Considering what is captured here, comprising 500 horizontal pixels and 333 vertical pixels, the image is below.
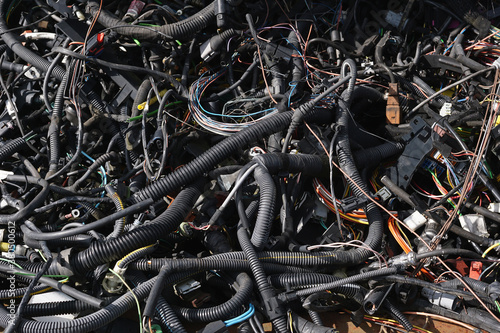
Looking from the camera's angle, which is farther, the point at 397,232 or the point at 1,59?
the point at 1,59

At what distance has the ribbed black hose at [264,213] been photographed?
237 centimetres

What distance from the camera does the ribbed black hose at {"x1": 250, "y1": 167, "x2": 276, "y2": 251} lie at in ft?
7.77

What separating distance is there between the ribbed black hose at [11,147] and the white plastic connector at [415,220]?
2.51 meters

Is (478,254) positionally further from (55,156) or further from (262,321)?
(55,156)

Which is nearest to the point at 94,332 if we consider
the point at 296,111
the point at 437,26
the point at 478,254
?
the point at 296,111

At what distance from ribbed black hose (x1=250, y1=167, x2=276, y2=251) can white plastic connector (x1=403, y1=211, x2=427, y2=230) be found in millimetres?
879

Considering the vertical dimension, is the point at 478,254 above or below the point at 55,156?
below

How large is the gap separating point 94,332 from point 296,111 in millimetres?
1633

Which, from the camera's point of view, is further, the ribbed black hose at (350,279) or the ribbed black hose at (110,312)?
the ribbed black hose at (350,279)

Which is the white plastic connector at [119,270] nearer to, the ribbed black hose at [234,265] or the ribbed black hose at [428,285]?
the ribbed black hose at [234,265]

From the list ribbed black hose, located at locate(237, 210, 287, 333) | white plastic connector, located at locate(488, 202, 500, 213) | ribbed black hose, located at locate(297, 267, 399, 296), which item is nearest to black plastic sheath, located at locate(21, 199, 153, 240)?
ribbed black hose, located at locate(237, 210, 287, 333)

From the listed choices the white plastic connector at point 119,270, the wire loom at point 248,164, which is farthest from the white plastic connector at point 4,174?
Result: the white plastic connector at point 119,270

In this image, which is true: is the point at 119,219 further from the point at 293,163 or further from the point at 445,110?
the point at 445,110

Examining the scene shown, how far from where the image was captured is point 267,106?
3.07m
